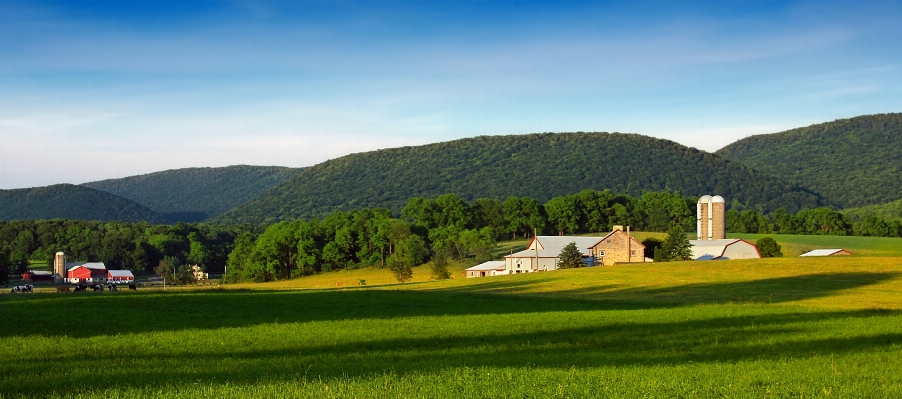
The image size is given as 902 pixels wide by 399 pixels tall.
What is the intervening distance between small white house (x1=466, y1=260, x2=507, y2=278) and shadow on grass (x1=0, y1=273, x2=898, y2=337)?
166 feet

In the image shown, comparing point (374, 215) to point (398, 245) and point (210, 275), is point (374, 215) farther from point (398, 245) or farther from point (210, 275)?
point (210, 275)

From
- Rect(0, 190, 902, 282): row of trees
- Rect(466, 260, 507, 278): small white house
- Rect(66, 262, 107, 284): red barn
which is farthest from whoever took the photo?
Rect(66, 262, 107, 284): red barn

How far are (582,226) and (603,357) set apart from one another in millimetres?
149574

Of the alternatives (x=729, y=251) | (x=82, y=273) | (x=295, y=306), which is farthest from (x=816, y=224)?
(x=295, y=306)

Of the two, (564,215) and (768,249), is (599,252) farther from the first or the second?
(564,215)

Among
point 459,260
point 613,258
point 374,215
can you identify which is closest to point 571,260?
point 613,258

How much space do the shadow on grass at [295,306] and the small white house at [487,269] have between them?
50531 mm

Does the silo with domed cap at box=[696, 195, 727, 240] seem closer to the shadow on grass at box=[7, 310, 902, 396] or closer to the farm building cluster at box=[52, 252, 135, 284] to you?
the farm building cluster at box=[52, 252, 135, 284]

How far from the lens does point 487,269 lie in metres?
117

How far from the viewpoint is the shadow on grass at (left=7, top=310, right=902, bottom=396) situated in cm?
1769

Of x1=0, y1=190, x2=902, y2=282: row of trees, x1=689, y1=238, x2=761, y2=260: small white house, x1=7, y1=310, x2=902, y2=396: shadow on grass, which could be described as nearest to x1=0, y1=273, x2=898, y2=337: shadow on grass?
x1=7, y1=310, x2=902, y2=396: shadow on grass

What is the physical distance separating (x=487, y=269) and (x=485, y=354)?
9460 cm

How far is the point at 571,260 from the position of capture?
101750 mm

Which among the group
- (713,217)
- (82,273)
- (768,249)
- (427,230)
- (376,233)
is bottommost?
(82,273)
